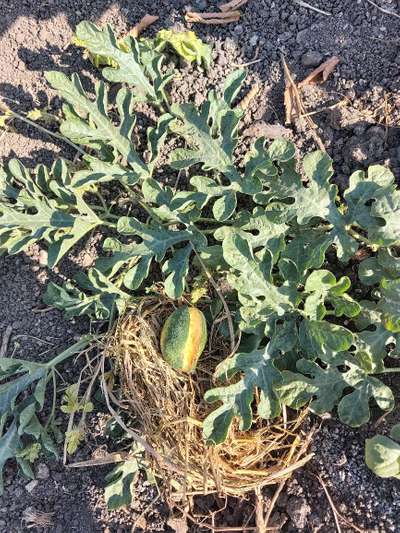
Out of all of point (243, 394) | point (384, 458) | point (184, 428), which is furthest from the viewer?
point (184, 428)

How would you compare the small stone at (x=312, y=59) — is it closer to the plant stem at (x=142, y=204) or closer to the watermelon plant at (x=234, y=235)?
the watermelon plant at (x=234, y=235)

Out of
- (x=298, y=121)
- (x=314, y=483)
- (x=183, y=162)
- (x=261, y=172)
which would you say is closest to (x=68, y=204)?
(x=183, y=162)

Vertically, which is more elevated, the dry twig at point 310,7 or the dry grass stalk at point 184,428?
the dry twig at point 310,7

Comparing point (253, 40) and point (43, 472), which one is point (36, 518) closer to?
point (43, 472)

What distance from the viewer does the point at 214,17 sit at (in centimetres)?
319

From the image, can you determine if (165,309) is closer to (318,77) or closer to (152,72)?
(152,72)

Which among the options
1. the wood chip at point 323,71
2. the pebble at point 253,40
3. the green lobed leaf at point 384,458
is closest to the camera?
the green lobed leaf at point 384,458

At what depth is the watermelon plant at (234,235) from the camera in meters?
2.63

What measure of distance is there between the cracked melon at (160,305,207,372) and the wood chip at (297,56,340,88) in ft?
3.92

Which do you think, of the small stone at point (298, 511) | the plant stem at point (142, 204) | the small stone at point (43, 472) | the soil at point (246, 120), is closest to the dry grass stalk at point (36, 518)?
the soil at point (246, 120)

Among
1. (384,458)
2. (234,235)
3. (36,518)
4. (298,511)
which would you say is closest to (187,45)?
(234,235)

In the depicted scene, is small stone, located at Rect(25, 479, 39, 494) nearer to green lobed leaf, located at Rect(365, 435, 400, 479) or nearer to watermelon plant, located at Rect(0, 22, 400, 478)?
watermelon plant, located at Rect(0, 22, 400, 478)

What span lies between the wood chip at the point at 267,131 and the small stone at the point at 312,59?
32 cm

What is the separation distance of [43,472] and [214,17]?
7.60ft
